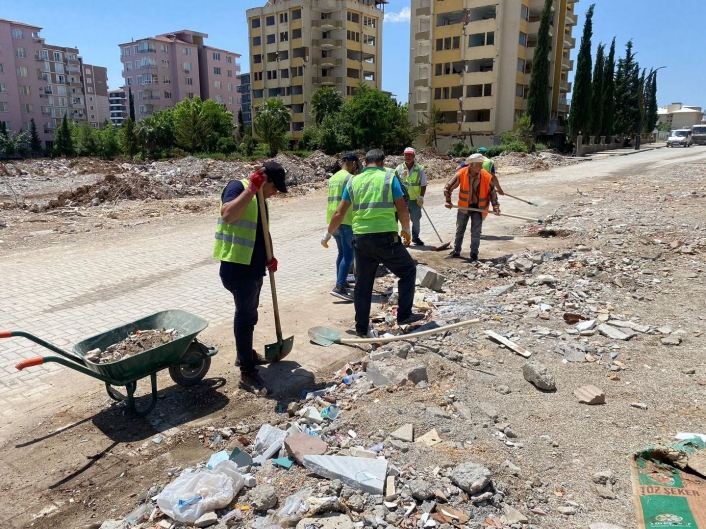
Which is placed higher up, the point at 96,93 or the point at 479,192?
the point at 96,93

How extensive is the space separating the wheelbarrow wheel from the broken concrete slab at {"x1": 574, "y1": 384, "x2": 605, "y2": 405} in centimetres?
304

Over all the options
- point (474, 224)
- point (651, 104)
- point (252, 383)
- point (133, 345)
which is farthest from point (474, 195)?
point (651, 104)

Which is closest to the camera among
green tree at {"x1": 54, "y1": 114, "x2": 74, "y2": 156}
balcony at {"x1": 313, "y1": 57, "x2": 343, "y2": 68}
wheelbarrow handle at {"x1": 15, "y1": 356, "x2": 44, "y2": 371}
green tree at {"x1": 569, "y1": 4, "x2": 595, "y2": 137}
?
wheelbarrow handle at {"x1": 15, "y1": 356, "x2": 44, "y2": 371}

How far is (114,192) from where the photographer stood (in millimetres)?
17906

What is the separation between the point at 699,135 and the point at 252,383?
58861 mm

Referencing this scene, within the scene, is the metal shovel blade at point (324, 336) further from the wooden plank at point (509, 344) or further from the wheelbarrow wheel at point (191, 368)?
the wooden plank at point (509, 344)

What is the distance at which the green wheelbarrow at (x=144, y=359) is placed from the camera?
11.7ft

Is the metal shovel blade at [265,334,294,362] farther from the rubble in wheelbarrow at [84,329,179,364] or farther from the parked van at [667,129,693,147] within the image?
the parked van at [667,129,693,147]

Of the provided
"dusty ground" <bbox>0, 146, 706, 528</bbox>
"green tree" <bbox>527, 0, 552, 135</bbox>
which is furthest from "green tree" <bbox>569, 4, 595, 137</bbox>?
"dusty ground" <bbox>0, 146, 706, 528</bbox>

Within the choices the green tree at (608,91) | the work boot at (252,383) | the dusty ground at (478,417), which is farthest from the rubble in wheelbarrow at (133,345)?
the green tree at (608,91)

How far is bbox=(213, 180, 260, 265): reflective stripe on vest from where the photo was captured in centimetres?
409

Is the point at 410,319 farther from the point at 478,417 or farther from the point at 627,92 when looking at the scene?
the point at 627,92

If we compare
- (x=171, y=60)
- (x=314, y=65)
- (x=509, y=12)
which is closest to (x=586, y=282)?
(x=509, y=12)

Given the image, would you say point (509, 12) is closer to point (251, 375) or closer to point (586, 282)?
point (586, 282)
